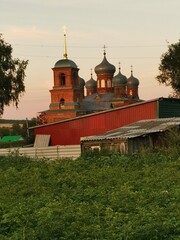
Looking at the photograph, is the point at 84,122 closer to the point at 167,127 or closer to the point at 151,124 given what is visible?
the point at 151,124

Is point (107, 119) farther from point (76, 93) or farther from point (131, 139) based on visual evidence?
point (76, 93)

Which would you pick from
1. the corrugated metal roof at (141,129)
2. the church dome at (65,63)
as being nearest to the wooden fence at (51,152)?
the corrugated metal roof at (141,129)

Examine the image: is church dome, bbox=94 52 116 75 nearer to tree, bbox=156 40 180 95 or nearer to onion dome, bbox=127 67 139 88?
onion dome, bbox=127 67 139 88

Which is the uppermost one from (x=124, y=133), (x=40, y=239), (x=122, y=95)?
(x=122, y=95)

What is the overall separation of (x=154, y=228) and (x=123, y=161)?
973 cm

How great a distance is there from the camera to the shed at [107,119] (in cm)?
2786

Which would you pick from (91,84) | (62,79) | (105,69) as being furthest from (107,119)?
(91,84)

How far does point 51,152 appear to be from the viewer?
23.8 metres

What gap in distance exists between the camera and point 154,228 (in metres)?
7.65

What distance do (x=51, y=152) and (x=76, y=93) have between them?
4233cm

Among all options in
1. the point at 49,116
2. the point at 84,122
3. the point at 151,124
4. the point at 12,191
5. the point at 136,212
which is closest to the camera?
the point at 136,212

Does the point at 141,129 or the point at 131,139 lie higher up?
the point at 141,129

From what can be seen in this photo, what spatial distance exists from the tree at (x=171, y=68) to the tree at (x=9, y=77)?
49.8 ft

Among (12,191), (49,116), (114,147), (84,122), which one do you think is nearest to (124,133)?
(114,147)
